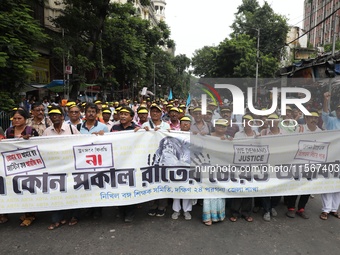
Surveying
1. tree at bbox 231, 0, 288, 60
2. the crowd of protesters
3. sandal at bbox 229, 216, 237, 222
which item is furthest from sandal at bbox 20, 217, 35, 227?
tree at bbox 231, 0, 288, 60

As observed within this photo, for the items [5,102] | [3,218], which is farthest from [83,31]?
[3,218]

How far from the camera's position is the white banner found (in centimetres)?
386

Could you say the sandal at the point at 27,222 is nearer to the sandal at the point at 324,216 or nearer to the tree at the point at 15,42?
the sandal at the point at 324,216

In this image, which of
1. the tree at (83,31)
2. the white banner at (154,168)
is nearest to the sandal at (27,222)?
the white banner at (154,168)

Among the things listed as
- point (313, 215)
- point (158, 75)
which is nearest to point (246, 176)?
point (313, 215)

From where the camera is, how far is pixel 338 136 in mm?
4266

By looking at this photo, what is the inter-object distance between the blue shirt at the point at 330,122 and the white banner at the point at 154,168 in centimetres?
97

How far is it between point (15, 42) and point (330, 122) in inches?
287

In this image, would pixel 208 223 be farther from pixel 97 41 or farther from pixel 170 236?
pixel 97 41

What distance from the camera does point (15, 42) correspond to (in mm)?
7172

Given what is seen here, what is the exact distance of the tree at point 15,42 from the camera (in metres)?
7.01

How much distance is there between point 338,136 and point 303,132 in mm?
500

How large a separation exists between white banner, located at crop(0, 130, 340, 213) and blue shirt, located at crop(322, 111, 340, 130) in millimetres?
971

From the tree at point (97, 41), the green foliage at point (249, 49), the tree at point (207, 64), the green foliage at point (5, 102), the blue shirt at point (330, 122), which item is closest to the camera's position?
the blue shirt at point (330, 122)
